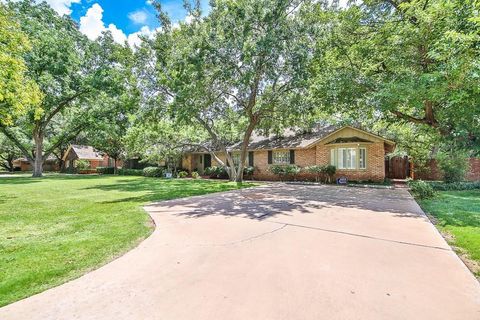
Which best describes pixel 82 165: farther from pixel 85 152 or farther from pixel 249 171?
pixel 249 171

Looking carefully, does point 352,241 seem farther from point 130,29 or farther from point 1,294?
point 130,29

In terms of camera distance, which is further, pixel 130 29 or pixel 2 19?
pixel 130 29

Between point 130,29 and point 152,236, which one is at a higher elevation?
point 130,29

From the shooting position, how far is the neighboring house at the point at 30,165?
4453cm

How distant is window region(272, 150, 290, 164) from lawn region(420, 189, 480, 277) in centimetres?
1109

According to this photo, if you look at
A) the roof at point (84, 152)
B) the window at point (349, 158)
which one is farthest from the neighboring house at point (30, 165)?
the window at point (349, 158)

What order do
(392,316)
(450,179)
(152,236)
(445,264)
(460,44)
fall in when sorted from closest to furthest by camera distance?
(392,316), (445,264), (152,236), (460,44), (450,179)

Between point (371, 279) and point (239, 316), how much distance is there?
72.6 inches

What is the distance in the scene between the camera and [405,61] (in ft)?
35.6

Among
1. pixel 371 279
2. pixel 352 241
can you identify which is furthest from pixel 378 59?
pixel 371 279

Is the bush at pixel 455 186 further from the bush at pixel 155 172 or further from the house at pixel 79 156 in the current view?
the house at pixel 79 156

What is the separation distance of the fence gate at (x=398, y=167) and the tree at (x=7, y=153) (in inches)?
1899

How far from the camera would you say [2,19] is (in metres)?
8.77

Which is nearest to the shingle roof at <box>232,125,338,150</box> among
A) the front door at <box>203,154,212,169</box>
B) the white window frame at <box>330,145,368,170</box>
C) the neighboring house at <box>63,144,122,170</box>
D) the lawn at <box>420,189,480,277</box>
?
the white window frame at <box>330,145,368,170</box>
